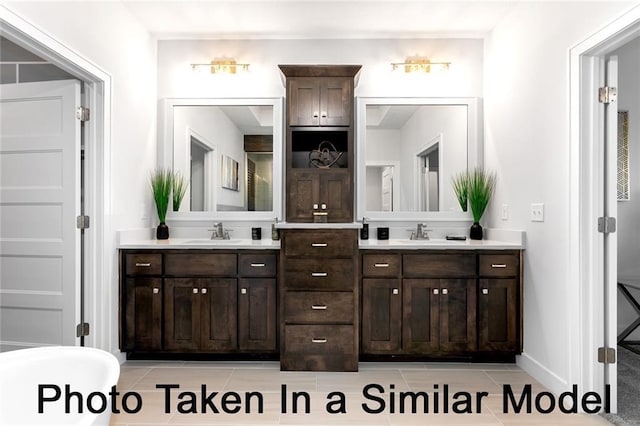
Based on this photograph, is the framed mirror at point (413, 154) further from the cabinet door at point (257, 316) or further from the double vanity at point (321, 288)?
the cabinet door at point (257, 316)

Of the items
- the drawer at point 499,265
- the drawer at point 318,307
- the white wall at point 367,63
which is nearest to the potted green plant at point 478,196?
the drawer at point 499,265

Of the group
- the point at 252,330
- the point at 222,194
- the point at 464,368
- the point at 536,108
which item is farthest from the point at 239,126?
the point at 464,368

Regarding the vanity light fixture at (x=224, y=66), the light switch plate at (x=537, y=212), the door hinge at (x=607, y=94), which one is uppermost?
the vanity light fixture at (x=224, y=66)

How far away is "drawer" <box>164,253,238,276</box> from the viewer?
3059mm

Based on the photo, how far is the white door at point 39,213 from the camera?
9.21 feet

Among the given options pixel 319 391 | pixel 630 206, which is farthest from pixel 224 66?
pixel 630 206

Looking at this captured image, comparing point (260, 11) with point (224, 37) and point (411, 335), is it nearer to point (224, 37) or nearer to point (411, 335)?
point (224, 37)

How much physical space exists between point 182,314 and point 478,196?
2513mm

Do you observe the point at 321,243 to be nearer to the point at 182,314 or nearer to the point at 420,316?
the point at 420,316

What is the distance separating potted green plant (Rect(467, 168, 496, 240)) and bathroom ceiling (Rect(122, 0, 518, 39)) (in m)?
1.25

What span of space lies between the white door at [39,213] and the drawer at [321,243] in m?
1.42

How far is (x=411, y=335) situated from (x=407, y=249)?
0.61m

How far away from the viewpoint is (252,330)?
3.04 metres

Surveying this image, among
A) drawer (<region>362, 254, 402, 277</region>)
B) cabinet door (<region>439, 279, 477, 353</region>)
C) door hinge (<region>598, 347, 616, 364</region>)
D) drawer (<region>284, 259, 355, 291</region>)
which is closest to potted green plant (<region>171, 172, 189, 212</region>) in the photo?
drawer (<region>284, 259, 355, 291</region>)
